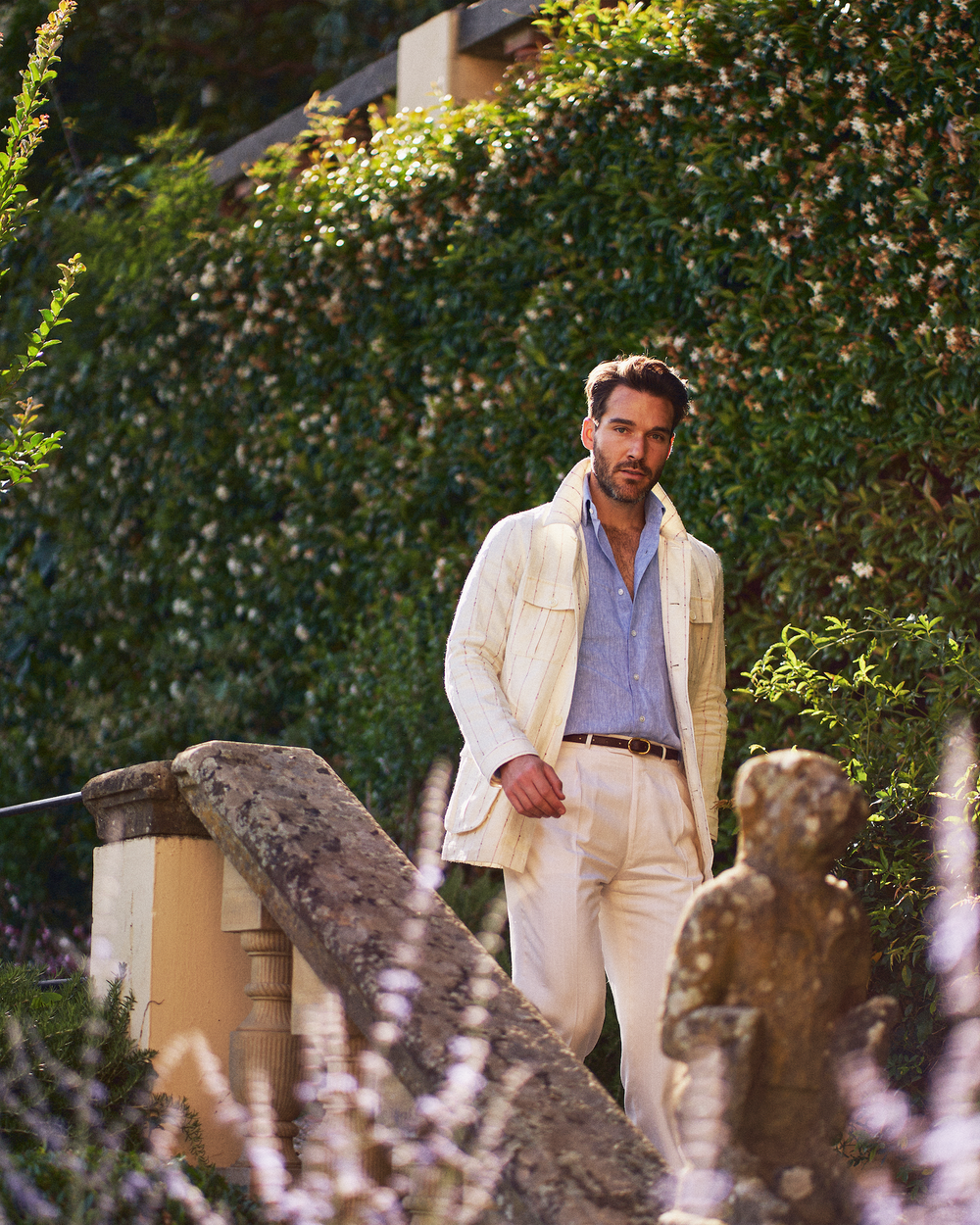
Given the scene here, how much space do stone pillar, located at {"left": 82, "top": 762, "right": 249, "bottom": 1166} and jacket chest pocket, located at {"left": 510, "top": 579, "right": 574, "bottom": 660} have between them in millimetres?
837

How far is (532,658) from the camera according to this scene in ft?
10.3

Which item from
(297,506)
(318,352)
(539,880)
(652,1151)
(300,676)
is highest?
(318,352)

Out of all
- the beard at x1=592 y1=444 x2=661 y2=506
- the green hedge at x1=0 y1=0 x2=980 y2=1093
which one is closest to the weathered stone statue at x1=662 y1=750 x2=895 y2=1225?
the beard at x1=592 y1=444 x2=661 y2=506

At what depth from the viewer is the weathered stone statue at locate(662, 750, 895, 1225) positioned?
1704 millimetres

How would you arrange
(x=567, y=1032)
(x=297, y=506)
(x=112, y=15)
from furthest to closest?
(x=112, y=15) → (x=297, y=506) → (x=567, y=1032)

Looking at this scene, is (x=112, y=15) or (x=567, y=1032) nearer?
(x=567, y=1032)

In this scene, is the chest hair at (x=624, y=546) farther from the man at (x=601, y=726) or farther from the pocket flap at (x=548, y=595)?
the pocket flap at (x=548, y=595)

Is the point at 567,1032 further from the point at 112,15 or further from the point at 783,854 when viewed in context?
the point at 112,15

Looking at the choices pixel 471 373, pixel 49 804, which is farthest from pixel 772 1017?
pixel 471 373

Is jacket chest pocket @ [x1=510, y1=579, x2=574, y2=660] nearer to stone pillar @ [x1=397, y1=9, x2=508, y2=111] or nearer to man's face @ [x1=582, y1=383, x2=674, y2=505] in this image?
man's face @ [x1=582, y1=383, x2=674, y2=505]

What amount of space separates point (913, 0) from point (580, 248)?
4.97ft

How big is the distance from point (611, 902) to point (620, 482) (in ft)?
3.17

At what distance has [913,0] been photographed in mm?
4285

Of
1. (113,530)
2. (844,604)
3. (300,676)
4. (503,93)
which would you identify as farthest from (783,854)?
(113,530)
